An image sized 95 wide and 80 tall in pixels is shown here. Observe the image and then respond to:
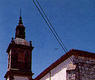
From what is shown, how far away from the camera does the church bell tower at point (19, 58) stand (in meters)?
26.7

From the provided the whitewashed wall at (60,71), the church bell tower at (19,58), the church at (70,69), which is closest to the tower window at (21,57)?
the church bell tower at (19,58)

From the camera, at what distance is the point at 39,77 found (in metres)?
19.2

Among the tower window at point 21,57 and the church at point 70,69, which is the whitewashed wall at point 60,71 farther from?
the tower window at point 21,57

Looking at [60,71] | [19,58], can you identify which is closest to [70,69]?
[60,71]

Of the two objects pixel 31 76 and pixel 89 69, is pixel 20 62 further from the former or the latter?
pixel 89 69

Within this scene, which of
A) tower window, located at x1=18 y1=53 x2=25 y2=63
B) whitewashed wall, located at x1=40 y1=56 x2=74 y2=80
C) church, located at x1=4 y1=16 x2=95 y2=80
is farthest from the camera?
tower window, located at x1=18 y1=53 x2=25 y2=63

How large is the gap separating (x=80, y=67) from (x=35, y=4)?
7.17 m

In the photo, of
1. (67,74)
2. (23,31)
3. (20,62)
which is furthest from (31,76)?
(67,74)

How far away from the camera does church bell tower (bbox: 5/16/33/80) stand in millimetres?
26688

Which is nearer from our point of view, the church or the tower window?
the church

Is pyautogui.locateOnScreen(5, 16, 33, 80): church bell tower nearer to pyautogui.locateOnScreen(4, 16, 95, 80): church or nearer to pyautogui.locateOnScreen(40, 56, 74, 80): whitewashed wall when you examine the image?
pyautogui.locateOnScreen(4, 16, 95, 80): church

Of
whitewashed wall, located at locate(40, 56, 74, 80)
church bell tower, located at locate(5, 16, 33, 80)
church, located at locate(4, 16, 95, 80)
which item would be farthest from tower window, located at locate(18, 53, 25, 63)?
whitewashed wall, located at locate(40, 56, 74, 80)

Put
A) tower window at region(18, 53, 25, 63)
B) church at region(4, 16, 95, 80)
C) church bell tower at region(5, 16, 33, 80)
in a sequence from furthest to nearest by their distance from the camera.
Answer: tower window at region(18, 53, 25, 63), church bell tower at region(5, 16, 33, 80), church at region(4, 16, 95, 80)

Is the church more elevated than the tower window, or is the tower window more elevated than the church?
the tower window
